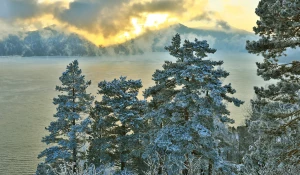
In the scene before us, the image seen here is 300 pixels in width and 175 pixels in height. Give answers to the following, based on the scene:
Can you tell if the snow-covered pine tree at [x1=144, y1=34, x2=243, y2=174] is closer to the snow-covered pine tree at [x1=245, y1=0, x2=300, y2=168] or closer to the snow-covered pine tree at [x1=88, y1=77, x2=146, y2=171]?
the snow-covered pine tree at [x1=245, y1=0, x2=300, y2=168]

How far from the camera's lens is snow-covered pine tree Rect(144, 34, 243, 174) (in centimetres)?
1243

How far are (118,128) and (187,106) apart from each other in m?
5.88

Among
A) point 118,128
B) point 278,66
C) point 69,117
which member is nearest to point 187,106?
point 278,66

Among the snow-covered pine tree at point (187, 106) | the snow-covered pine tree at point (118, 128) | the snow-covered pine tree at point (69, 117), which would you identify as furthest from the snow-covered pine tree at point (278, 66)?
the snow-covered pine tree at point (69, 117)

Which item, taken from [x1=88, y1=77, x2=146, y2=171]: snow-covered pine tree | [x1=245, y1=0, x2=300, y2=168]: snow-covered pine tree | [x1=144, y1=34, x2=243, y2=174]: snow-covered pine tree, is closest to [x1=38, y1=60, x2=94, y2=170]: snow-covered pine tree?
[x1=88, y1=77, x2=146, y2=171]: snow-covered pine tree

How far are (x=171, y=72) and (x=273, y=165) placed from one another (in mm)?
5810

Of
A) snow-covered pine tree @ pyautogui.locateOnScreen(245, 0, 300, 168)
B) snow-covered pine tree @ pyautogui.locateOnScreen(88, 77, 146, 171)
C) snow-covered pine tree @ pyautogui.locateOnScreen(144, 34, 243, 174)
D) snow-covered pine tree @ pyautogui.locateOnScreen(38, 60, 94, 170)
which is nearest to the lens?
snow-covered pine tree @ pyautogui.locateOnScreen(245, 0, 300, 168)

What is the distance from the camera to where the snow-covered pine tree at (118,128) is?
54.3ft

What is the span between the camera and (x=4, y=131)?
2355 inches

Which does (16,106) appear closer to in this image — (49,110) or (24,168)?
(49,110)

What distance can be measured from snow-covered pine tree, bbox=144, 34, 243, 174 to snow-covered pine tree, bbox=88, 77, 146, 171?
2912mm

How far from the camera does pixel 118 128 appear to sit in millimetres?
17141

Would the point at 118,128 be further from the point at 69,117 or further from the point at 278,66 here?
the point at 278,66

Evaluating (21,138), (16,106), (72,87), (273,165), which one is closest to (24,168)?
(21,138)
